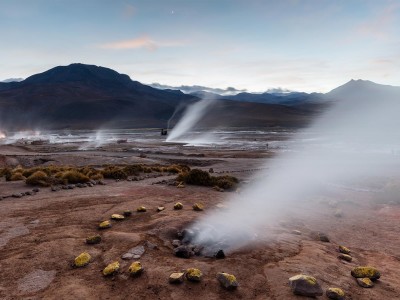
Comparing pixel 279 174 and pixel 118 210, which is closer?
pixel 118 210

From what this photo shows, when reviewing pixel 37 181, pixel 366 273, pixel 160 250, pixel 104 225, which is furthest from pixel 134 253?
pixel 37 181

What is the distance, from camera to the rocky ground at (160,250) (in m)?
6.58

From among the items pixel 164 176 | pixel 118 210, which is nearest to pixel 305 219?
pixel 118 210

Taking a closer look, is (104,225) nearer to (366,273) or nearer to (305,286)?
(305,286)

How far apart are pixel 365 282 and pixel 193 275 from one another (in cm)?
340

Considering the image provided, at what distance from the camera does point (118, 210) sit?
11977 mm

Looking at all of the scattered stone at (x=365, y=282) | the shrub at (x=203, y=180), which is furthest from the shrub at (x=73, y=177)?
the scattered stone at (x=365, y=282)

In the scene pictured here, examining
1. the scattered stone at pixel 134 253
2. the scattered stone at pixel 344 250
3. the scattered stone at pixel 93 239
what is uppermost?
the scattered stone at pixel 93 239

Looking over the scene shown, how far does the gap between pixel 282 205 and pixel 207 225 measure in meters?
5.82

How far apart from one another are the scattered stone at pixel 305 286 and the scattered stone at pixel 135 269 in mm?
2905

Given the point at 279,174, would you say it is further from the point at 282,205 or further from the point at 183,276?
the point at 183,276

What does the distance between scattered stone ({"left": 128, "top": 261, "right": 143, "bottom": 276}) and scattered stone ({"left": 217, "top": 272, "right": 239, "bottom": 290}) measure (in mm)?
1549

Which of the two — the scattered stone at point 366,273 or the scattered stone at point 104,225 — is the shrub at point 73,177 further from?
the scattered stone at point 366,273

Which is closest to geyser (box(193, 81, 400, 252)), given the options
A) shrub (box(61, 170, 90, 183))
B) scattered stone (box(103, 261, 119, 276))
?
scattered stone (box(103, 261, 119, 276))
